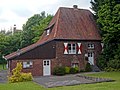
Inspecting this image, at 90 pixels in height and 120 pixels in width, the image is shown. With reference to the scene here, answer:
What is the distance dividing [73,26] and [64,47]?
4155 mm

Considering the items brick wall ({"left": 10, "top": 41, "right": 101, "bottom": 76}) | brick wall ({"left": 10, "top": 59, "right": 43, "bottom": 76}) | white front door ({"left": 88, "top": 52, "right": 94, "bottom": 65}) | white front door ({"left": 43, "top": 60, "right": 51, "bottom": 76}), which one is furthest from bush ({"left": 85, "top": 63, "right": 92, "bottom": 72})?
brick wall ({"left": 10, "top": 59, "right": 43, "bottom": 76})

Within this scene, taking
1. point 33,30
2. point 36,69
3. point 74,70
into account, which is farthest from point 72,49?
point 33,30

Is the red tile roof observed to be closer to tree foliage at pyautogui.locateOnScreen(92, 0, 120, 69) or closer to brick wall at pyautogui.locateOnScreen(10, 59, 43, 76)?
brick wall at pyautogui.locateOnScreen(10, 59, 43, 76)

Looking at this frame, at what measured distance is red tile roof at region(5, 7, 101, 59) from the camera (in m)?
37.4

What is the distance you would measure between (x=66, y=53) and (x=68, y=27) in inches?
163

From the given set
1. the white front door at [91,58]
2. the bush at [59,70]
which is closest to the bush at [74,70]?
the bush at [59,70]

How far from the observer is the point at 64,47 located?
36.8m

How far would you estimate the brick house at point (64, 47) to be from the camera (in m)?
34.6

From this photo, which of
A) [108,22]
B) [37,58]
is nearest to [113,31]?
[108,22]

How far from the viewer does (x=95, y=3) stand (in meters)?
40.6

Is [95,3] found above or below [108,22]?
above

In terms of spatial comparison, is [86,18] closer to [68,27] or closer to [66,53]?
[68,27]

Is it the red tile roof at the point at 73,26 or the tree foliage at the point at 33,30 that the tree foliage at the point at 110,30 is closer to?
the red tile roof at the point at 73,26

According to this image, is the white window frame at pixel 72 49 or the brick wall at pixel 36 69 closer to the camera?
the brick wall at pixel 36 69
